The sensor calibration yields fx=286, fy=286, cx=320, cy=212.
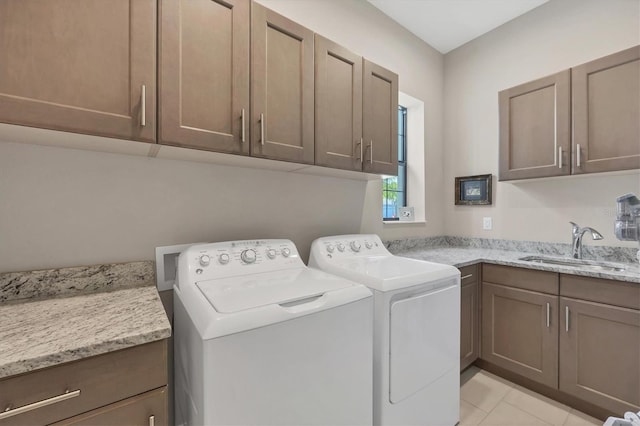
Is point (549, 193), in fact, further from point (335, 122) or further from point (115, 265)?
point (115, 265)

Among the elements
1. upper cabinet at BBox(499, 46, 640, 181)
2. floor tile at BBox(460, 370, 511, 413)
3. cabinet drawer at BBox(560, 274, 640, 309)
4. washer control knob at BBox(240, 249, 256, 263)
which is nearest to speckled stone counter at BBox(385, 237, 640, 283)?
cabinet drawer at BBox(560, 274, 640, 309)

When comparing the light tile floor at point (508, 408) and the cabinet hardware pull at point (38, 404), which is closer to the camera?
the cabinet hardware pull at point (38, 404)

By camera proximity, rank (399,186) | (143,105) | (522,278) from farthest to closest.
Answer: (399,186) < (522,278) < (143,105)

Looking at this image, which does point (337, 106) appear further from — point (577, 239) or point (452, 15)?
point (577, 239)

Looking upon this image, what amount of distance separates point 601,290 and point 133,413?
2.28 m

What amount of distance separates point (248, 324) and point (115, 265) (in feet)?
2.61

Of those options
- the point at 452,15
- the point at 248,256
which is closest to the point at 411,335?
the point at 248,256

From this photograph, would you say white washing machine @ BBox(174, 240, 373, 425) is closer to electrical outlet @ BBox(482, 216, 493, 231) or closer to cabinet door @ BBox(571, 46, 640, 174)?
cabinet door @ BBox(571, 46, 640, 174)

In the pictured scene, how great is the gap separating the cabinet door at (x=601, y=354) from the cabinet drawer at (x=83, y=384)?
7.18 feet

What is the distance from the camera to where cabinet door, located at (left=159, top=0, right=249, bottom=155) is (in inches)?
43.4

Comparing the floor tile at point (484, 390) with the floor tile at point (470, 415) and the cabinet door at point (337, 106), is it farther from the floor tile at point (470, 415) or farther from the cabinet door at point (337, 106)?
the cabinet door at point (337, 106)

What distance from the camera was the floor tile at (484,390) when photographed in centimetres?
188

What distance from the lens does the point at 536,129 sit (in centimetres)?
211

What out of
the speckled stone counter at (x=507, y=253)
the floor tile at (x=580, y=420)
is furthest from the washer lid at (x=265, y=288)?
the floor tile at (x=580, y=420)
